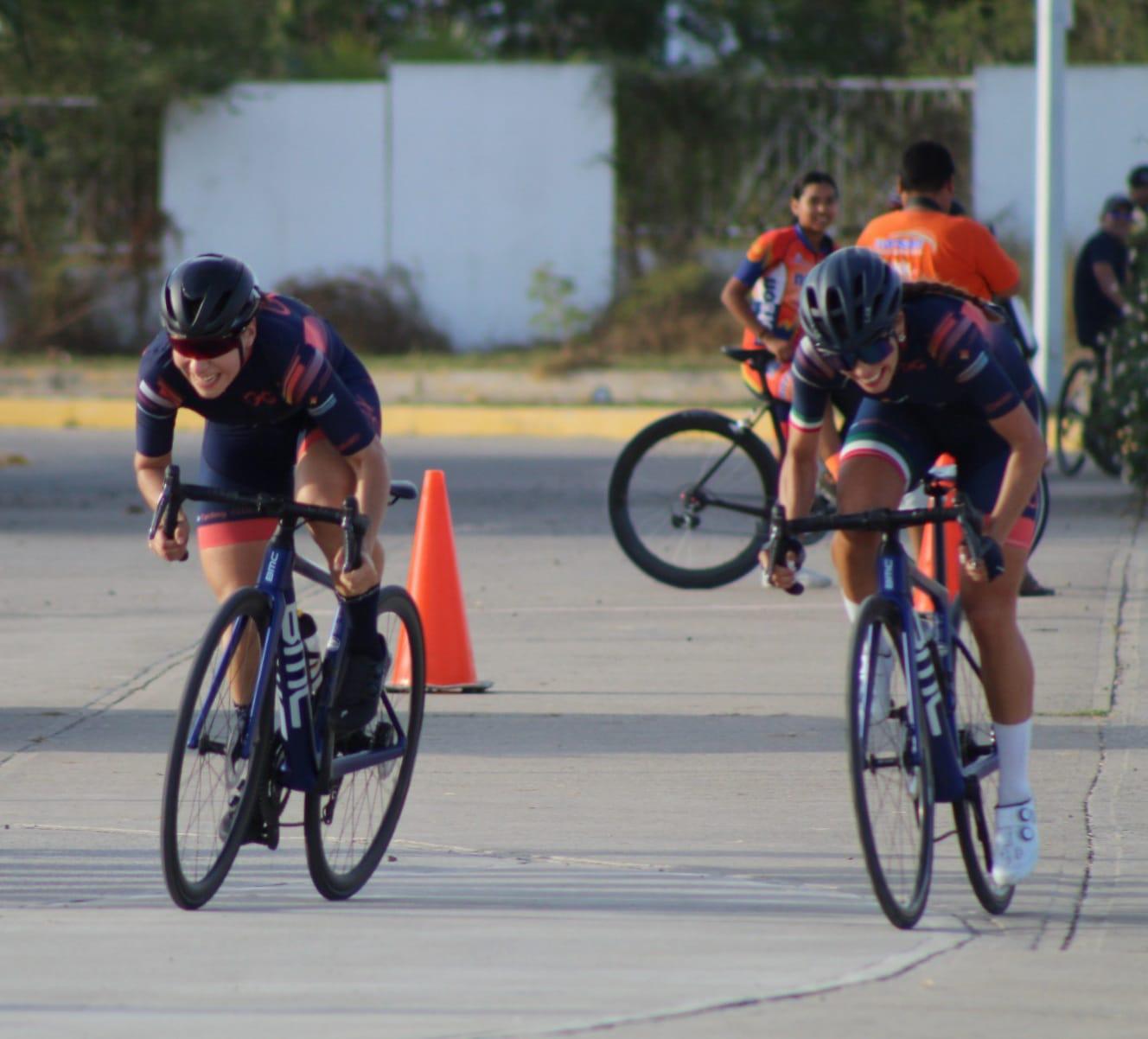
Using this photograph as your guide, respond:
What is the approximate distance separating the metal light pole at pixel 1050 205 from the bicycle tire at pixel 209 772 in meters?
13.0

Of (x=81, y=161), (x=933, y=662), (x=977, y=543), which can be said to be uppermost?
(x=81, y=161)

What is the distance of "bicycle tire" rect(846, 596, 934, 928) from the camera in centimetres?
507

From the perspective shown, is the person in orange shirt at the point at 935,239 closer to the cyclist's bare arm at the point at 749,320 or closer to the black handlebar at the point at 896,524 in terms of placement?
the cyclist's bare arm at the point at 749,320

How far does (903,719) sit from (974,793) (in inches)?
15.0

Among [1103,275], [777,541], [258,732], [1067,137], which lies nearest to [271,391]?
[258,732]

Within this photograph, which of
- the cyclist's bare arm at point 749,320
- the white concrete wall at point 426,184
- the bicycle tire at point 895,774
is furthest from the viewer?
the white concrete wall at point 426,184

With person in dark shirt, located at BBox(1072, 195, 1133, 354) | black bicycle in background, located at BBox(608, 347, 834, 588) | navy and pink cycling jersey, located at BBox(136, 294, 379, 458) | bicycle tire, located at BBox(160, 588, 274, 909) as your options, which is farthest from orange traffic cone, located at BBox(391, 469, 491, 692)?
person in dark shirt, located at BBox(1072, 195, 1133, 354)

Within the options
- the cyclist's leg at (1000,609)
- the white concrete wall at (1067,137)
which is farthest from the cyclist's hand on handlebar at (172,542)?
the white concrete wall at (1067,137)

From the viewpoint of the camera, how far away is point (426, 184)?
75.1 feet

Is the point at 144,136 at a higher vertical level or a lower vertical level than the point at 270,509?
higher

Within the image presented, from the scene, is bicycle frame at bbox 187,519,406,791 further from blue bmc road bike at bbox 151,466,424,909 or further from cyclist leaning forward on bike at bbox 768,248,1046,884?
cyclist leaning forward on bike at bbox 768,248,1046,884

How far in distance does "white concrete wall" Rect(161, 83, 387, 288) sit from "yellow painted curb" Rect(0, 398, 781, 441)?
12.3ft

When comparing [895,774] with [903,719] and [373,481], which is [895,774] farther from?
[373,481]

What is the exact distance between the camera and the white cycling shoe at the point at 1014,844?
5.42 m
